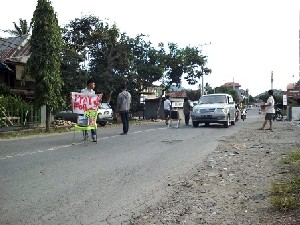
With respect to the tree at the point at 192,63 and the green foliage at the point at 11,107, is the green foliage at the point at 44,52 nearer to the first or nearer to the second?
the green foliage at the point at 11,107

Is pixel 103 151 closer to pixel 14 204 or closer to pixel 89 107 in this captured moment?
pixel 89 107

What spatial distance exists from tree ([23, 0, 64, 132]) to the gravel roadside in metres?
11.1

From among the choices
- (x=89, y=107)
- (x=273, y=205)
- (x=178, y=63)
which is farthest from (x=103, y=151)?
(x=178, y=63)

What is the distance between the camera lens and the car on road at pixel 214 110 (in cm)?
1831

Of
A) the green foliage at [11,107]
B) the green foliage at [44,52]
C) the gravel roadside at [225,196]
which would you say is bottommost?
the gravel roadside at [225,196]

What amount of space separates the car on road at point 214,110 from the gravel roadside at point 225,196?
391 inches

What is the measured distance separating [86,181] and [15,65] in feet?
68.8

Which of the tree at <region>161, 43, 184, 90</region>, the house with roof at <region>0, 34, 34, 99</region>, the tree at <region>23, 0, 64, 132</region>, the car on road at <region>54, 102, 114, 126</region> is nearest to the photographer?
the tree at <region>23, 0, 64, 132</region>

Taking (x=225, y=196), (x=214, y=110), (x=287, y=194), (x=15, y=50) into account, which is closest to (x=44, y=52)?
(x=214, y=110)

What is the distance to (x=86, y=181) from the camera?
18.9ft

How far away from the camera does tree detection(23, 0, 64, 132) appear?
16781 millimetres

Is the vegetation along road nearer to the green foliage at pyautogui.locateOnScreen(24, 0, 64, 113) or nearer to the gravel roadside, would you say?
the gravel roadside

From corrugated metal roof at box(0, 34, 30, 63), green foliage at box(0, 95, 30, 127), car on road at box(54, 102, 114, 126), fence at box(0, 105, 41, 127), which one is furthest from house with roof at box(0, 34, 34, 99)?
green foliage at box(0, 95, 30, 127)

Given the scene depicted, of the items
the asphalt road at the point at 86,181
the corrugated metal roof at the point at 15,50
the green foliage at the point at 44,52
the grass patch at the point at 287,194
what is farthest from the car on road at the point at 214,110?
the corrugated metal roof at the point at 15,50
